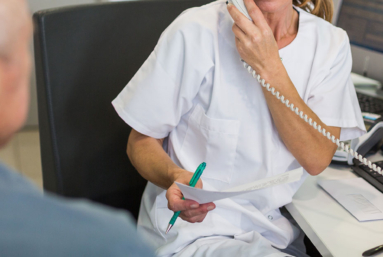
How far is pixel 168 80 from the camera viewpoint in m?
0.94

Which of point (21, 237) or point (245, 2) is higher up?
point (245, 2)

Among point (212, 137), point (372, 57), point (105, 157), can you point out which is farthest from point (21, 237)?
point (372, 57)

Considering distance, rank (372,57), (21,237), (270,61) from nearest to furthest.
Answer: (21,237)
(270,61)
(372,57)

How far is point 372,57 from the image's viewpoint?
155 cm

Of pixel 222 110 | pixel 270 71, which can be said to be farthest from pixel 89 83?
pixel 270 71

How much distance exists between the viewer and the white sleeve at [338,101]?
978mm

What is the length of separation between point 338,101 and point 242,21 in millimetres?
310

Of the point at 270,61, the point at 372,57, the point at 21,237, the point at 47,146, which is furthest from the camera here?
the point at 372,57

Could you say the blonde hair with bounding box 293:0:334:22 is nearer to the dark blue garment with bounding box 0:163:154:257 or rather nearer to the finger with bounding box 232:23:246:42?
the finger with bounding box 232:23:246:42

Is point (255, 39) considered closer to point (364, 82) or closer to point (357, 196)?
point (357, 196)

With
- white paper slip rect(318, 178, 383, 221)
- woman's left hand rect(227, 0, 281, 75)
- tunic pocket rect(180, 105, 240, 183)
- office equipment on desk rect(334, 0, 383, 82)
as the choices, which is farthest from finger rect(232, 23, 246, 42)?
office equipment on desk rect(334, 0, 383, 82)

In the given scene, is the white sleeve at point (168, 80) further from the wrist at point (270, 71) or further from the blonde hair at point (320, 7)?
the blonde hair at point (320, 7)

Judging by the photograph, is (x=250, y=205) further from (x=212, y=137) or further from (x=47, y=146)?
(x=47, y=146)

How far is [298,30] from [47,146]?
670 millimetres
